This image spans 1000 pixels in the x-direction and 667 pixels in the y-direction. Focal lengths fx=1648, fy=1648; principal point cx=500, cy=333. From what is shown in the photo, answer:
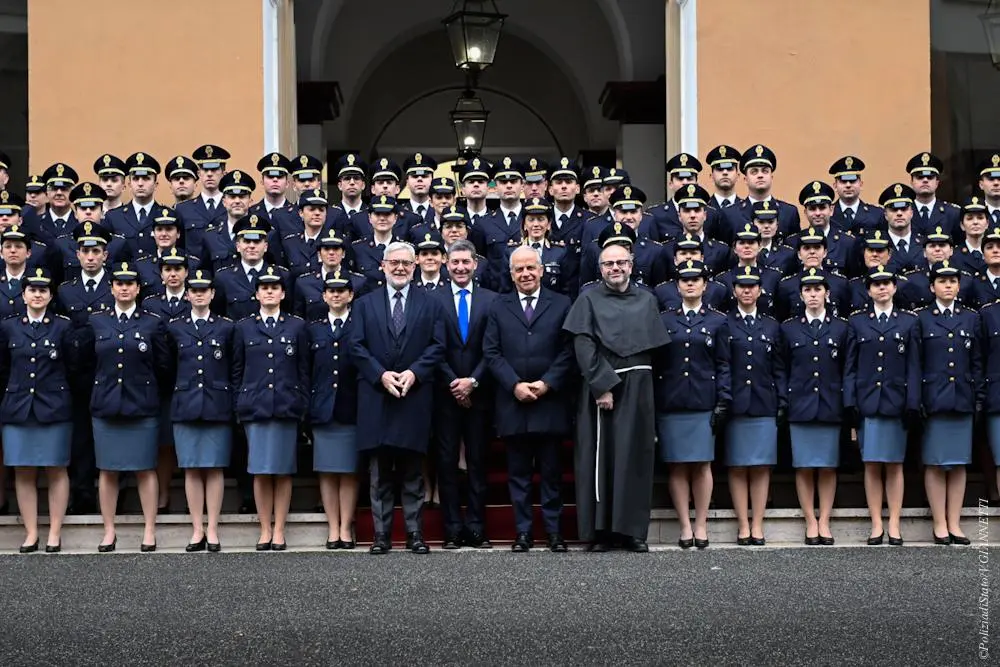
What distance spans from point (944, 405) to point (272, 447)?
3990 mm

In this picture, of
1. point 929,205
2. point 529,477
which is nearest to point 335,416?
point 529,477

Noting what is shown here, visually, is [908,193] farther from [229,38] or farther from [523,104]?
[523,104]

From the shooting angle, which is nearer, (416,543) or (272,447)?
(416,543)

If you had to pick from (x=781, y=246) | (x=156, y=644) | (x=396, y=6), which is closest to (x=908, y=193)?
(x=781, y=246)

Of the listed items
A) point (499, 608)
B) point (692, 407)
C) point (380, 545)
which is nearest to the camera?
point (499, 608)

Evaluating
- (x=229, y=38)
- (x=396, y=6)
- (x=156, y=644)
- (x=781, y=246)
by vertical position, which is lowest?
(x=156, y=644)

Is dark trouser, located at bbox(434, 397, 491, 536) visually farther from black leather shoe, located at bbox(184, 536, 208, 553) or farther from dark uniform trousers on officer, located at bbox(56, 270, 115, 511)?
dark uniform trousers on officer, located at bbox(56, 270, 115, 511)

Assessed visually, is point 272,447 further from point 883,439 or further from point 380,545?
point 883,439

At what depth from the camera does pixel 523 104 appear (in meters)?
25.0

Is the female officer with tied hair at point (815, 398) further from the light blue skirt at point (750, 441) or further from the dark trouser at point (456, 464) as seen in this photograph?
the dark trouser at point (456, 464)

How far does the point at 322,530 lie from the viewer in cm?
981

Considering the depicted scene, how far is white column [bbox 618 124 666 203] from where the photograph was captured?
17.8 meters

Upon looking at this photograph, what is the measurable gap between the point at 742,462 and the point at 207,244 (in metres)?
3.79

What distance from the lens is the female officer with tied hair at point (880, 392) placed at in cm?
981
